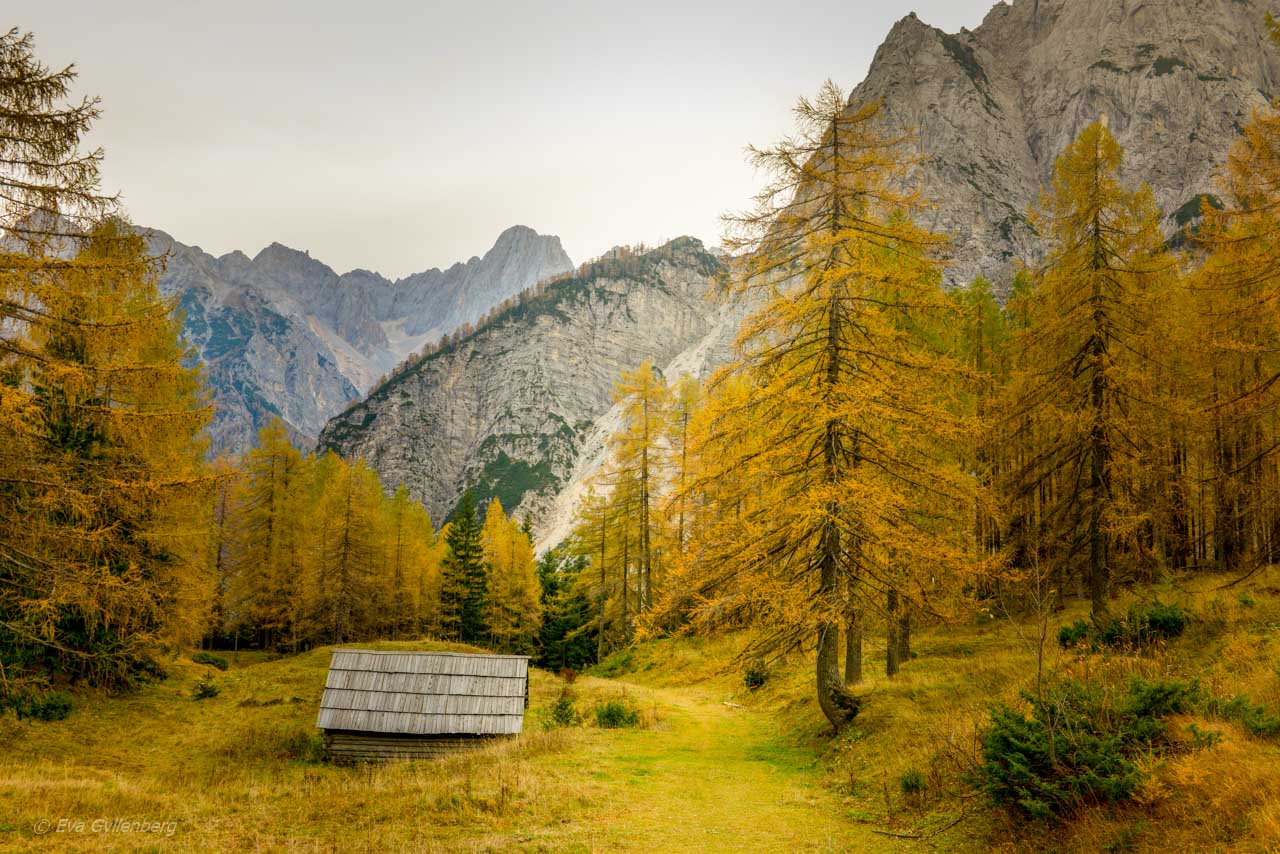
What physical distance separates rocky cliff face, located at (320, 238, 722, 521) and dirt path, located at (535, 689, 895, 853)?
125m

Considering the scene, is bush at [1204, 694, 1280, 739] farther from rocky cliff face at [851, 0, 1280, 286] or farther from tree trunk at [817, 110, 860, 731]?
rocky cliff face at [851, 0, 1280, 286]

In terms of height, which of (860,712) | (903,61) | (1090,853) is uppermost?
(903,61)

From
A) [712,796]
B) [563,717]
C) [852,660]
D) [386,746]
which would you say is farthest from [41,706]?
[852,660]

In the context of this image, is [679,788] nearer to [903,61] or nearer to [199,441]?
[199,441]

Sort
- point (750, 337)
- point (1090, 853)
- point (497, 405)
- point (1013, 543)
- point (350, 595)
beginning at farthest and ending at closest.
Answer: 1. point (497, 405)
2. point (350, 595)
3. point (1013, 543)
4. point (750, 337)
5. point (1090, 853)

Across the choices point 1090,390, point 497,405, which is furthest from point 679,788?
point 497,405

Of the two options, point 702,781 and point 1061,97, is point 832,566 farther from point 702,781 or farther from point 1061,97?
point 1061,97

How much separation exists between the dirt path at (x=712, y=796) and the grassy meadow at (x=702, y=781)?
2.0 inches

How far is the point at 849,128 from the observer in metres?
13.7

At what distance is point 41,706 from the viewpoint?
A: 17.4 meters

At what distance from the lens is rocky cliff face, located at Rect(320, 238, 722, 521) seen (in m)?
155

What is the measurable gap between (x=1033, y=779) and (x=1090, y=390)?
477 inches

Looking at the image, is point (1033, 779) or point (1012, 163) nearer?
point (1033, 779)

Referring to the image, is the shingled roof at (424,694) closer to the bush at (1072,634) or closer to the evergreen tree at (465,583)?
the bush at (1072,634)
